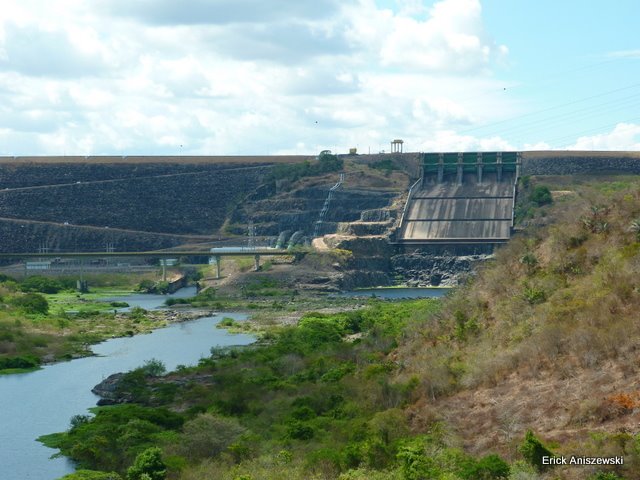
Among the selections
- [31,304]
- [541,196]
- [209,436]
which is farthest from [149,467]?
[541,196]

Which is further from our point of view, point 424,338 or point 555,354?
point 424,338

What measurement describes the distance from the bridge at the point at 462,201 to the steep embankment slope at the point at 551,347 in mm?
93063

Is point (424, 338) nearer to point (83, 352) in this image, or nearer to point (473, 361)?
point (473, 361)

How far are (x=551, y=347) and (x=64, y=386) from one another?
38590mm

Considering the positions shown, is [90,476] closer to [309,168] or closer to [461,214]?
[461,214]

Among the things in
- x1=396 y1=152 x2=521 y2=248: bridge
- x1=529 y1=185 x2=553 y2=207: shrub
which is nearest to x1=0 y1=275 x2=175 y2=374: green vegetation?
x1=396 y1=152 x2=521 y2=248: bridge

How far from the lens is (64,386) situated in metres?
78.4

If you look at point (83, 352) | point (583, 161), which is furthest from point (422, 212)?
point (83, 352)

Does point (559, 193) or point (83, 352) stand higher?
point (559, 193)

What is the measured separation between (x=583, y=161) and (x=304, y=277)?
62.2m

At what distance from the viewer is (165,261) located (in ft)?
538

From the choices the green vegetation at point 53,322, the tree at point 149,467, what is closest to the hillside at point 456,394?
the tree at point 149,467

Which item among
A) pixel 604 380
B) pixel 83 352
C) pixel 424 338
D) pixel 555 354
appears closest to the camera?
pixel 604 380

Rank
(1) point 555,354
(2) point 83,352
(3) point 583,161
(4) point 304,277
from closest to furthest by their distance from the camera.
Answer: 1. (1) point 555,354
2. (2) point 83,352
3. (4) point 304,277
4. (3) point 583,161
